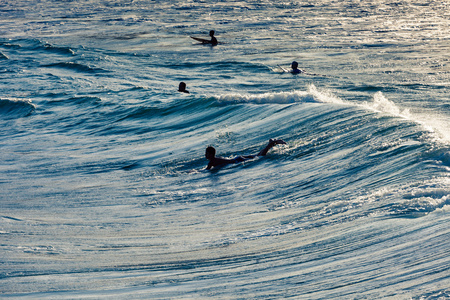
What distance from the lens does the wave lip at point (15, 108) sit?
17.8 meters

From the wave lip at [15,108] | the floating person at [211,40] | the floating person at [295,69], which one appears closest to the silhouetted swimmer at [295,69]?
the floating person at [295,69]

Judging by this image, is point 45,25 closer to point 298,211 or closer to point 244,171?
point 244,171

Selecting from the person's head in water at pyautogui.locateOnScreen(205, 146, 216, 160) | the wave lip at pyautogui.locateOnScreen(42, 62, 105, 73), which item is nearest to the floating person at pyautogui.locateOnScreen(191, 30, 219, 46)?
the wave lip at pyautogui.locateOnScreen(42, 62, 105, 73)

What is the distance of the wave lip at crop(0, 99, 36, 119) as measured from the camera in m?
17.8

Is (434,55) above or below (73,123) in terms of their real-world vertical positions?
above

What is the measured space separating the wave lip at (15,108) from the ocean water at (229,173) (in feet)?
0.30

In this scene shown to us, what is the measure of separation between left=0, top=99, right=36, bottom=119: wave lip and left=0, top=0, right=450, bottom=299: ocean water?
9 cm

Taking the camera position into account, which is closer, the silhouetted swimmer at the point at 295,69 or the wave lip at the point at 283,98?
the wave lip at the point at 283,98

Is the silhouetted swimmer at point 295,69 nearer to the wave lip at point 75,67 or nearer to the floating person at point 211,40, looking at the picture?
the floating person at point 211,40

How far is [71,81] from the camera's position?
22.0 meters

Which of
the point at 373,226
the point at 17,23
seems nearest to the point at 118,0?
the point at 17,23

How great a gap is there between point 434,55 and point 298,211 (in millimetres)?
15599

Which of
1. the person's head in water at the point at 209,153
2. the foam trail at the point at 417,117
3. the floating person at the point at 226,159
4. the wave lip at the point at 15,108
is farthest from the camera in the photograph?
the wave lip at the point at 15,108

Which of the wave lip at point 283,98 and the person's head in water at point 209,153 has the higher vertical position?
the wave lip at point 283,98
